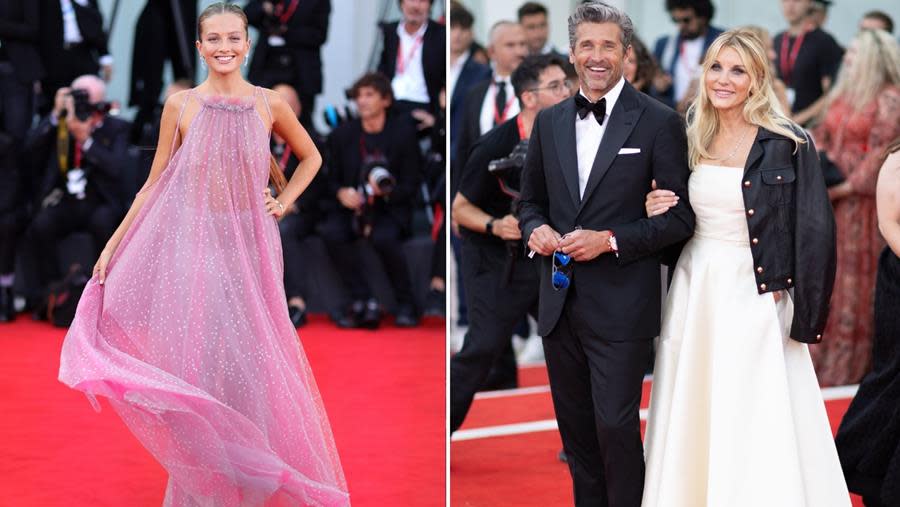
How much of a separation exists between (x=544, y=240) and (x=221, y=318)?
1.10m

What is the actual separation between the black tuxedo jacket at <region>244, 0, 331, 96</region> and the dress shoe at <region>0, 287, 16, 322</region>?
224 centimetres

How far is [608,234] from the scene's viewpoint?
438 centimetres

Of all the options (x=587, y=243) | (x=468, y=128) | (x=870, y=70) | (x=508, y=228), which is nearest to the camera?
(x=587, y=243)

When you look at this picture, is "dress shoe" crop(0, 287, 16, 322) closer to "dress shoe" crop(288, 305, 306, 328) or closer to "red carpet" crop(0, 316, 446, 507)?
"red carpet" crop(0, 316, 446, 507)

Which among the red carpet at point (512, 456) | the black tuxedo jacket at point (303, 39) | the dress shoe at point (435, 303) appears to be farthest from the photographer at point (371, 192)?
the red carpet at point (512, 456)

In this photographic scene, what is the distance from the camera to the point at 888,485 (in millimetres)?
4973

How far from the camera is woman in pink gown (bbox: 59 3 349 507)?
4637 mm

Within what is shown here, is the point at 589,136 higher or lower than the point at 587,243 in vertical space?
higher

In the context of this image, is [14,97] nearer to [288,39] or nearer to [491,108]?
[288,39]

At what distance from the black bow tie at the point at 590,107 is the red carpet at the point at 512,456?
1673 millimetres

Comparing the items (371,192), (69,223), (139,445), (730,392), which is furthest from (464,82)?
(730,392)

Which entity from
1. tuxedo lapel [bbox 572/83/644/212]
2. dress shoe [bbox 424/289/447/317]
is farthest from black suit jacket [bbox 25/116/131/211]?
tuxedo lapel [bbox 572/83/644/212]

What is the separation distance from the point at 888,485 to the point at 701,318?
104cm

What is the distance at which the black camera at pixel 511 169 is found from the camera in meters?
5.74
